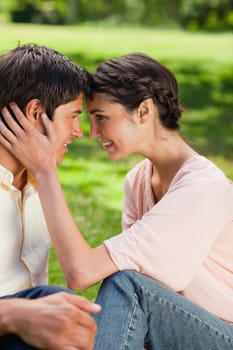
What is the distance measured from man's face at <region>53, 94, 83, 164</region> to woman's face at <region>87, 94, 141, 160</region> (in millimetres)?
114

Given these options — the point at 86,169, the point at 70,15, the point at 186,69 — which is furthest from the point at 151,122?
the point at 70,15

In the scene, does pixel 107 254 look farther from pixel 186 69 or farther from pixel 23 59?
Result: pixel 186 69

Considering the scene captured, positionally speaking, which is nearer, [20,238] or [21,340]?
[21,340]

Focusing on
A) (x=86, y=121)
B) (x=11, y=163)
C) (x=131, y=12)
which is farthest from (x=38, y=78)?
(x=131, y=12)

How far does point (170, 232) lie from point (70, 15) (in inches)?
995

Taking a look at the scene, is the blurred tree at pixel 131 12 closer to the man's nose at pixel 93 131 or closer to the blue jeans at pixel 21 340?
the man's nose at pixel 93 131

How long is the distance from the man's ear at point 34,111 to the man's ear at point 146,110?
0.43 m

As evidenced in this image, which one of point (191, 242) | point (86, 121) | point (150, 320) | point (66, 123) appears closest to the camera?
point (150, 320)

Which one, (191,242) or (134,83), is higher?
(134,83)

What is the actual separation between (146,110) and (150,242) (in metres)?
0.58

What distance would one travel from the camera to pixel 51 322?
2.50 m

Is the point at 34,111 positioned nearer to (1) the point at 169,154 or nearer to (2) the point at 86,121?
(1) the point at 169,154

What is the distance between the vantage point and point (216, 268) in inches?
122

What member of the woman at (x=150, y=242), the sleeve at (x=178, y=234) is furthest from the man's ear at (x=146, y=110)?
the sleeve at (x=178, y=234)
